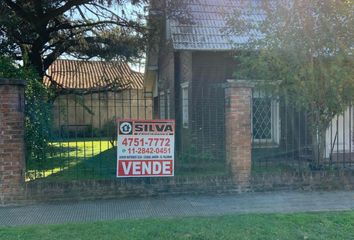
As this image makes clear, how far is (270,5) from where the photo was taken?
26.8 ft

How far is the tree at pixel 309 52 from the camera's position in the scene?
7621 mm

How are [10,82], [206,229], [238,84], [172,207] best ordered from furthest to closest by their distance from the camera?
1. [238,84]
2. [10,82]
3. [172,207]
4. [206,229]

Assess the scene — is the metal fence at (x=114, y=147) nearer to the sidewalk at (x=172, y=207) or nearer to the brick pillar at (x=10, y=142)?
the brick pillar at (x=10, y=142)

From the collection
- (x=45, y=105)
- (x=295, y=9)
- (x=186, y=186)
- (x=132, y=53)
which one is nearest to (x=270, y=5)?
(x=295, y=9)

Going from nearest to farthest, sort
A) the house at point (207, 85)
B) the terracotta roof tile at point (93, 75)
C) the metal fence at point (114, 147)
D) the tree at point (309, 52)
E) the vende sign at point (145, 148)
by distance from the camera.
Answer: the vende sign at point (145, 148) → the tree at point (309, 52) → the metal fence at point (114, 147) → the house at point (207, 85) → the terracotta roof tile at point (93, 75)

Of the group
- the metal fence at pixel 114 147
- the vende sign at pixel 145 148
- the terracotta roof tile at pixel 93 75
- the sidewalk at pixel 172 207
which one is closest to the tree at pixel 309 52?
the metal fence at pixel 114 147

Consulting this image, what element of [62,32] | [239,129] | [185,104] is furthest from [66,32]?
[239,129]

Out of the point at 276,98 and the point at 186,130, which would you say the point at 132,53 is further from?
the point at 276,98

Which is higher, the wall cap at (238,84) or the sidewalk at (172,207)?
the wall cap at (238,84)

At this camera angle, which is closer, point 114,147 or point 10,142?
point 10,142

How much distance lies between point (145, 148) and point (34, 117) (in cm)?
260

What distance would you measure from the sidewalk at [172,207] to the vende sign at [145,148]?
53cm

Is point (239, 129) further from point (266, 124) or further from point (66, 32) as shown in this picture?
point (66, 32)

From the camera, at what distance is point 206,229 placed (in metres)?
5.47
